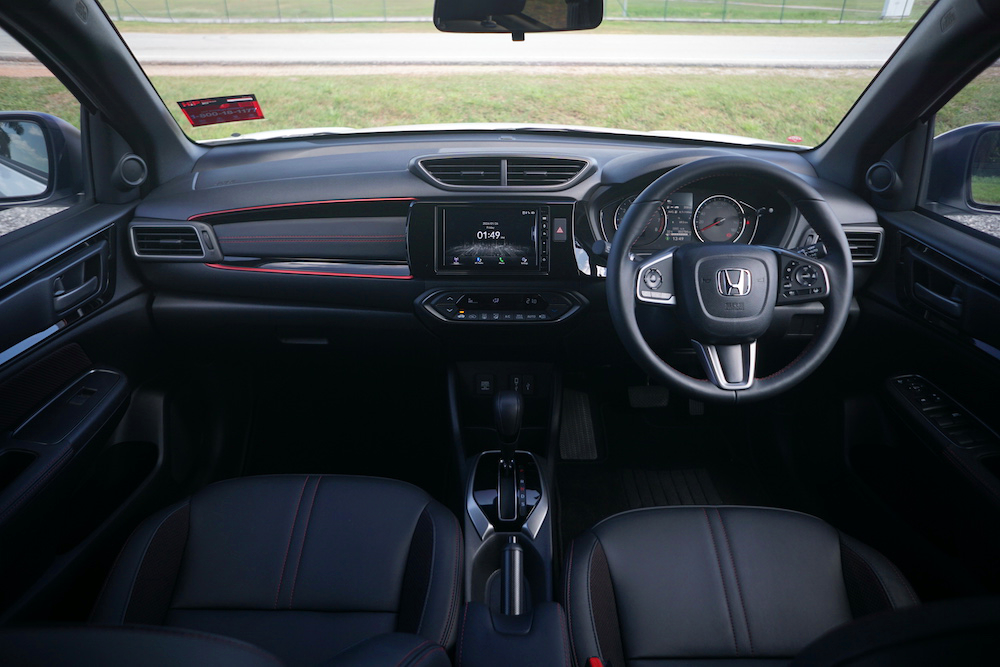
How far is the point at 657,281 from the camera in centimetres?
176

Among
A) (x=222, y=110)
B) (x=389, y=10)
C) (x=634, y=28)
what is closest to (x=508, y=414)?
(x=222, y=110)

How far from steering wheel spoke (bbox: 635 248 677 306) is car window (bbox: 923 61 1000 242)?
1074 millimetres

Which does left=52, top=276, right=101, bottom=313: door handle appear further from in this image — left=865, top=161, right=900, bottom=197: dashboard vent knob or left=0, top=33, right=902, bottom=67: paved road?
left=865, top=161, right=900, bottom=197: dashboard vent knob

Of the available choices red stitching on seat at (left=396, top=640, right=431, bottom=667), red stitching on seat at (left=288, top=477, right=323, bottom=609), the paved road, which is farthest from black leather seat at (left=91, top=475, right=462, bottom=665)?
the paved road

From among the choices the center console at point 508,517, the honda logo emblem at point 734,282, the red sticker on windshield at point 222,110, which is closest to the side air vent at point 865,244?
the honda logo emblem at point 734,282

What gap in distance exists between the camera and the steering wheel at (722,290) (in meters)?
1.66

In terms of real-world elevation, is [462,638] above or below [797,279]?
below

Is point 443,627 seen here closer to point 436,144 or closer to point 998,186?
point 436,144

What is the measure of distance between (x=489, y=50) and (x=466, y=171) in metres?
1.06

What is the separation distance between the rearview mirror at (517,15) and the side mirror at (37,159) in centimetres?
145

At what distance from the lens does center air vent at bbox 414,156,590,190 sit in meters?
2.23

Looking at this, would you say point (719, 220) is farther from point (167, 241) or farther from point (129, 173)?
point (129, 173)

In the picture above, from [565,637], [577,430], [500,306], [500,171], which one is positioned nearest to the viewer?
[565,637]

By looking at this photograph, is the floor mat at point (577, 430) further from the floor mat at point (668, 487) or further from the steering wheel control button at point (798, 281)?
the steering wheel control button at point (798, 281)
